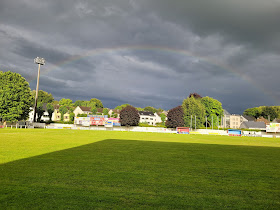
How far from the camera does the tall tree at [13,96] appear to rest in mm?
59219

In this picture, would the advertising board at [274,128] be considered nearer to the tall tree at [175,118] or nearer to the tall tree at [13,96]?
the tall tree at [175,118]

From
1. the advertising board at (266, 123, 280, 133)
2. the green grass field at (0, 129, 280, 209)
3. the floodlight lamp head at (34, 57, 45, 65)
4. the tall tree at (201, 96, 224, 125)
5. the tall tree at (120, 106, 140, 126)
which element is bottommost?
the green grass field at (0, 129, 280, 209)

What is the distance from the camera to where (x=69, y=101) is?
16512 centimetres

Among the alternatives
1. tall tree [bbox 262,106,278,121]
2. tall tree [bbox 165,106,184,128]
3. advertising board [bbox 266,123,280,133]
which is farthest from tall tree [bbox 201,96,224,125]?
tall tree [bbox 262,106,278,121]

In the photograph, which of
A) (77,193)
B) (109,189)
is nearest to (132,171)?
(109,189)

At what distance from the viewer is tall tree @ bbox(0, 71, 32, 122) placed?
194 feet

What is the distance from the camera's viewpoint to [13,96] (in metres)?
60.8

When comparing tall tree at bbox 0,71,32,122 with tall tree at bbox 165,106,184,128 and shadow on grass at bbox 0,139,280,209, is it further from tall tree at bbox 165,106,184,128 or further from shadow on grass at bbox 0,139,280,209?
shadow on grass at bbox 0,139,280,209

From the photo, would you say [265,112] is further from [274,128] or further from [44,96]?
[44,96]

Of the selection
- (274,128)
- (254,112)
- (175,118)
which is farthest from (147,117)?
(274,128)

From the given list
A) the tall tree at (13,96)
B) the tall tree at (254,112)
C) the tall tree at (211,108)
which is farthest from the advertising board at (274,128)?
the tall tree at (254,112)

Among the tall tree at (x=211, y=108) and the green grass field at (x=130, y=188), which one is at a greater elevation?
the tall tree at (x=211, y=108)

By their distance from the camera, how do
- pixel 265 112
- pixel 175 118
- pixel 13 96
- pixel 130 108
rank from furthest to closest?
pixel 265 112 → pixel 130 108 → pixel 175 118 → pixel 13 96

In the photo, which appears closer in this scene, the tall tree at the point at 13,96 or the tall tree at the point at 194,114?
the tall tree at the point at 13,96
